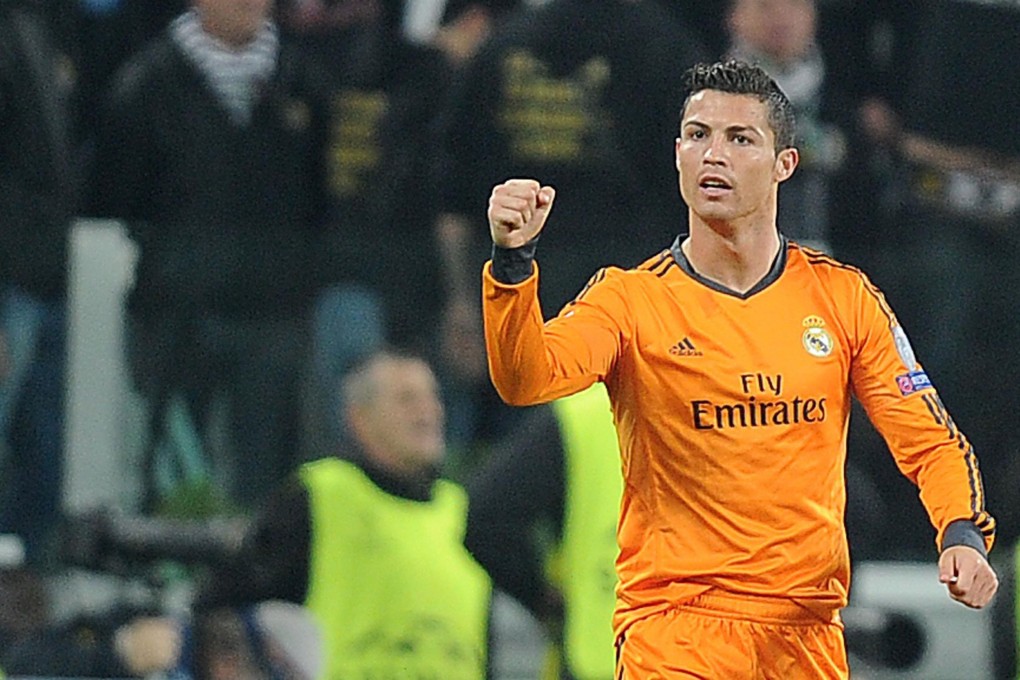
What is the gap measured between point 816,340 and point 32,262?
4.22m

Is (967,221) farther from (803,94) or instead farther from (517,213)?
(517,213)

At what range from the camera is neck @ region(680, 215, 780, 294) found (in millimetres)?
5980

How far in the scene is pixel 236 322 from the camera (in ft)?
30.7

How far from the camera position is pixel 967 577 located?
18.1ft

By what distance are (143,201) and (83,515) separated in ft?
3.99

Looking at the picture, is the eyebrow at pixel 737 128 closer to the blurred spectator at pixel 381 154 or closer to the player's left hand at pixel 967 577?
the player's left hand at pixel 967 577

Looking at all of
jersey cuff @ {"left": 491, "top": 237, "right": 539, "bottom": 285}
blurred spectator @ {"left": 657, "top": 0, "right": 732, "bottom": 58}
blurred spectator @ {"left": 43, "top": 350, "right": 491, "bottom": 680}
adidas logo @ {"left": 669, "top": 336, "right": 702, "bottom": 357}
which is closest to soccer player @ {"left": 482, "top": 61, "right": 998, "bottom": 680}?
adidas logo @ {"left": 669, "top": 336, "right": 702, "bottom": 357}

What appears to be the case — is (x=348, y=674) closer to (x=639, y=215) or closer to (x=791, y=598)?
(x=639, y=215)

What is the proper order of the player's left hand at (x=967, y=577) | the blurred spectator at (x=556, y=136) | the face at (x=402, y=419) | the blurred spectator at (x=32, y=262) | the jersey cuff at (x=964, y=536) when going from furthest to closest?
the blurred spectator at (x=556, y=136) < the blurred spectator at (x=32, y=262) < the face at (x=402, y=419) < the jersey cuff at (x=964, y=536) < the player's left hand at (x=967, y=577)

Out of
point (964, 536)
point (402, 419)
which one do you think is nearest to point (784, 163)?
point (964, 536)

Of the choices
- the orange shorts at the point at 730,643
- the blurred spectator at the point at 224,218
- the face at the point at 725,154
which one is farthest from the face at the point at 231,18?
the orange shorts at the point at 730,643

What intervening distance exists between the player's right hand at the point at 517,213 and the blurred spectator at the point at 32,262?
13.6ft

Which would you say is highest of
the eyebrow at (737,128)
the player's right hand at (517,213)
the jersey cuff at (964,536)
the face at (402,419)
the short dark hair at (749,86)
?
the short dark hair at (749,86)

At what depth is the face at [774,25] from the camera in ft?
31.6
